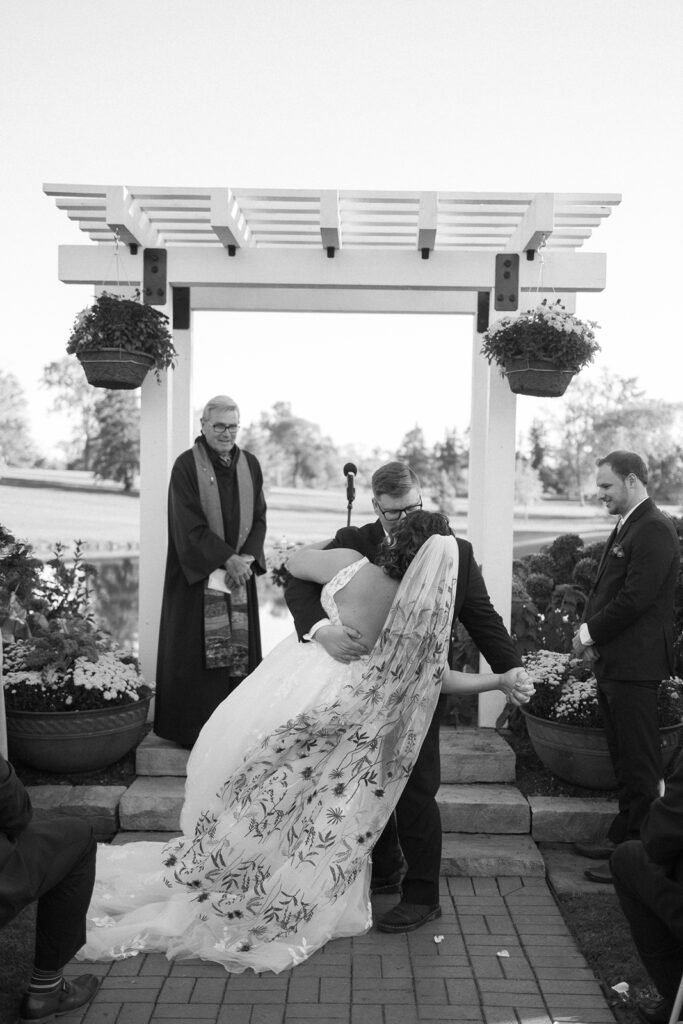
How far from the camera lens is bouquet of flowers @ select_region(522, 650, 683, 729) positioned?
4.81 meters

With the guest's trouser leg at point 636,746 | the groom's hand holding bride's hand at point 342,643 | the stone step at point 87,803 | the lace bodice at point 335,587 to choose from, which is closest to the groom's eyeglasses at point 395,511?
the lace bodice at point 335,587

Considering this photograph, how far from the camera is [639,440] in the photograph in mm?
27766

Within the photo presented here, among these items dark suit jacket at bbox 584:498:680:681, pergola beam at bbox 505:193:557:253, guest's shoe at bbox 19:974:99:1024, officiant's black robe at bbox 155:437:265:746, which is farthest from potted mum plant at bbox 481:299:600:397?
guest's shoe at bbox 19:974:99:1024

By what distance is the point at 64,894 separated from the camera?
9.49 ft

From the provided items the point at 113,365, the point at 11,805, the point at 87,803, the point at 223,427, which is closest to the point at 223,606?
the point at 223,427

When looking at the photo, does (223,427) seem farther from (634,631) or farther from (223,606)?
(634,631)

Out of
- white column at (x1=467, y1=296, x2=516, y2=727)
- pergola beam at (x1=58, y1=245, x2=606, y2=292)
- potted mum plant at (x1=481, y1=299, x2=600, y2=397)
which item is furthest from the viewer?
pergola beam at (x1=58, y1=245, x2=606, y2=292)

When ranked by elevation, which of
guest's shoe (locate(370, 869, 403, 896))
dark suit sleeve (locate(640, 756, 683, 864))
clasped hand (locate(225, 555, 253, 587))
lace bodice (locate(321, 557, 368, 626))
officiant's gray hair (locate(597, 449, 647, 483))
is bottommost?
guest's shoe (locate(370, 869, 403, 896))

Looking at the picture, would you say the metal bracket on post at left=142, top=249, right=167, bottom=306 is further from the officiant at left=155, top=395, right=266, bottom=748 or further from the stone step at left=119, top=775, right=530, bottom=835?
the stone step at left=119, top=775, right=530, bottom=835

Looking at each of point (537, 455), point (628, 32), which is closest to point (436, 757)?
point (628, 32)

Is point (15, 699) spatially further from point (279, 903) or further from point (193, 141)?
point (193, 141)

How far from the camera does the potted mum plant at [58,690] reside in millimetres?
4781

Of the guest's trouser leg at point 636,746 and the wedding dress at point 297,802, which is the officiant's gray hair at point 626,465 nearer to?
the guest's trouser leg at point 636,746

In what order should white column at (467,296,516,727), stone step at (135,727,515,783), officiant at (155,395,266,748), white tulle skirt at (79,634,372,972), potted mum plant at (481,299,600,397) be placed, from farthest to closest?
white column at (467,296,516,727)
officiant at (155,395,266,748)
potted mum plant at (481,299,600,397)
stone step at (135,727,515,783)
white tulle skirt at (79,634,372,972)
